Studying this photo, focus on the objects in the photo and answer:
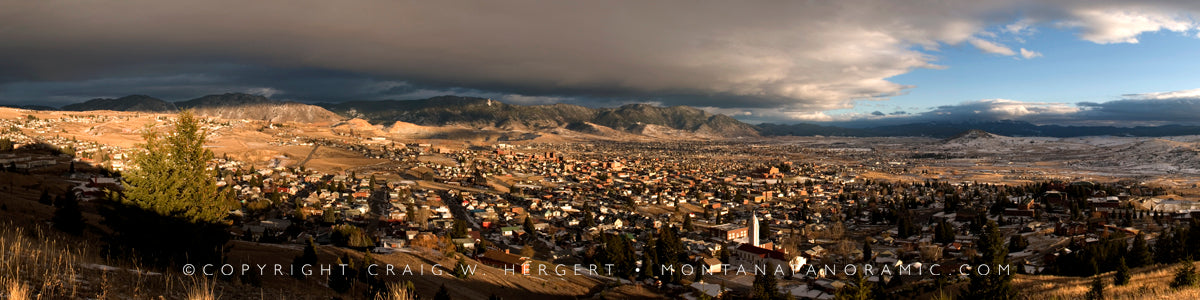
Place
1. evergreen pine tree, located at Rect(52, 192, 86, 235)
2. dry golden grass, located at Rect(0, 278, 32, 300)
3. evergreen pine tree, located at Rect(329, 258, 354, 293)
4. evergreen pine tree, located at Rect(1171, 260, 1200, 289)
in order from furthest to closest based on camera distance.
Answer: evergreen pine tree, located at Rect(52, 192, 86, 235) → evergreen pine tree, located at Rect(329, 258, 354, 293) → evergreen pine tree, located at Rect(1171, 260, 1200, 289) → dry golden grass, located at Rect(0, 278, 32, 300)

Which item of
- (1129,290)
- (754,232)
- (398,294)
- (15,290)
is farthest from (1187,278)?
(754,232)

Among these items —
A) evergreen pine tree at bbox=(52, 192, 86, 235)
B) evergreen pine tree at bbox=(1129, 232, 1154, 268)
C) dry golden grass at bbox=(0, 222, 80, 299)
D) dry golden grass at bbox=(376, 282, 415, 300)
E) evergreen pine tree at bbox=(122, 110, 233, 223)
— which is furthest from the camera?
evergreen pine tree at bbox=(1129, 232, 1154, 268)

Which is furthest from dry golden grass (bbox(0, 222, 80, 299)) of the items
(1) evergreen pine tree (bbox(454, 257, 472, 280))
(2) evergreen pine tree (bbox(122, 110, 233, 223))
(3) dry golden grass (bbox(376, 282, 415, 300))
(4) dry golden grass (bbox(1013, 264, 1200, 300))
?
(1) evergreen pine tree (bbox(454, 257, 472, 280))

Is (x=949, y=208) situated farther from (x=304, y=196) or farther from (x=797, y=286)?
(x=304, y=196)

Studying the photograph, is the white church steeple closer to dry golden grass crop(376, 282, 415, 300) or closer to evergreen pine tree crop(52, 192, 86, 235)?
dry golden grass crop(376, 282, 415, 300)

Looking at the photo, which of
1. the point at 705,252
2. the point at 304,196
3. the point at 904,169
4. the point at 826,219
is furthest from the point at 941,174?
the point at 304,196

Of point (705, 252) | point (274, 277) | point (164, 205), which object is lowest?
point (705, 252)

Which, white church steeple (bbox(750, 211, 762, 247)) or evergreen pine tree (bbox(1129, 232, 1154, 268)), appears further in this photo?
white church steeple (bbox(750, 211, 762, 247))

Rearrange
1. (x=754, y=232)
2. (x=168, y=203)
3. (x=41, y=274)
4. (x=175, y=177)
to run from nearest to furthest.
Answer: (x=41, y=274), (x=168, y=203), (x=175, y=177), (x=754, y=232)

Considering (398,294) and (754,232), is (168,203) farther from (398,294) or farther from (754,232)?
(754,232)

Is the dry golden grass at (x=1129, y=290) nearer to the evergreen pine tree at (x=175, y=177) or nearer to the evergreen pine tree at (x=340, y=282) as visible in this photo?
the evergreen pine tree at (x=340, y=282)

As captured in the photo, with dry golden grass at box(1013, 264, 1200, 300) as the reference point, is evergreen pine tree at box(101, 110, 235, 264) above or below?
above
